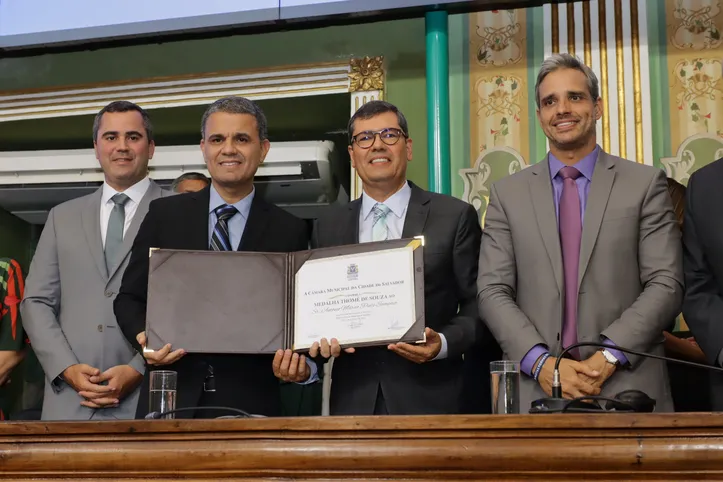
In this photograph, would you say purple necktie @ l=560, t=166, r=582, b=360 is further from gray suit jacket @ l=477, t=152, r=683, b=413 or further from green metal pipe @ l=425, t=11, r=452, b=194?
green metal pipe @ l=425, t=11, r=452, b=194

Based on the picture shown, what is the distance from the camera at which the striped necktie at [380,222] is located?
2475mm

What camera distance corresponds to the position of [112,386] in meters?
2.50

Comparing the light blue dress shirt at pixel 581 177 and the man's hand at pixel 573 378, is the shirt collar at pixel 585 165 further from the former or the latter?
the man's hand at pixel 573 378

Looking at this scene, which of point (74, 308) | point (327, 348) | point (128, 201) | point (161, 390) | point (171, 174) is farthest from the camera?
point (171, 174)

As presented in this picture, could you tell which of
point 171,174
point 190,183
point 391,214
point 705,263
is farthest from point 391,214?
point 171,174

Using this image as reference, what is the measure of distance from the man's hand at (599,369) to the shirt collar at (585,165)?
1.58ft

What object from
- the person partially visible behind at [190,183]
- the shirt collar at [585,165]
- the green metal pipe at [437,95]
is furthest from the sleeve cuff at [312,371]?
the green metal pipe at [437,95]

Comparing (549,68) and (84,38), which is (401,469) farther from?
(84,38)

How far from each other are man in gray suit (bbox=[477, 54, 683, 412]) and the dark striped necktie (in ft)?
2.15

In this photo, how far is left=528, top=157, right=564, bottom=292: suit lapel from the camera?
7.48 feet

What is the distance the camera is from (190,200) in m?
2.56

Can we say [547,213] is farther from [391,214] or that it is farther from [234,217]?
[234,217]

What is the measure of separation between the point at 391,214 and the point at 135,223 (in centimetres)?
75

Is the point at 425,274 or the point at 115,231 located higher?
the point at 115,231
